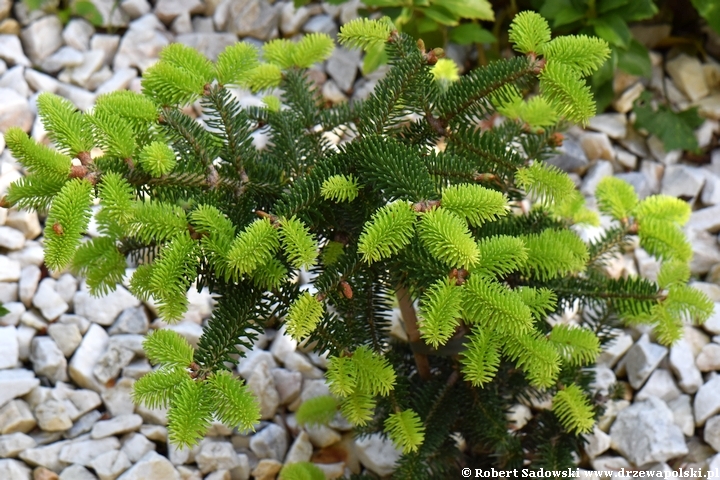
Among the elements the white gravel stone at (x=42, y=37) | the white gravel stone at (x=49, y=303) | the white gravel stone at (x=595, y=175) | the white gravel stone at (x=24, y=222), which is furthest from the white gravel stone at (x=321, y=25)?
the white gravel stone at (x=49, y=303)

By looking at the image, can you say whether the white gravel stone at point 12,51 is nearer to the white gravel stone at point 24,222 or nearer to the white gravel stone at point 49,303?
the white gravel stone at point 24,222

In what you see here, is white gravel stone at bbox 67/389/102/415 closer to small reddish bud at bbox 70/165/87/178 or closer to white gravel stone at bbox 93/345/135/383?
white gravel stone at bbox 93/345/135/383

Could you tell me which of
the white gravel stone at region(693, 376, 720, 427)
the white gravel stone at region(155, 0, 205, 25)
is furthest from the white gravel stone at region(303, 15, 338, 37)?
the white gravel stone at region(693, 376, 720, 427)

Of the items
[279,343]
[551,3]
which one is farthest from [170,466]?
[551,3]

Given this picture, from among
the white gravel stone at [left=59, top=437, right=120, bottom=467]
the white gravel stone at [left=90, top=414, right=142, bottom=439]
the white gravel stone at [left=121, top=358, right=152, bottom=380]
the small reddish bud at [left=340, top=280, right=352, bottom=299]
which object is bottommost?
the white gravel stone at [left=59, top=437, right=120, bottom=467]

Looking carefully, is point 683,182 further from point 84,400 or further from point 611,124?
point 84,400

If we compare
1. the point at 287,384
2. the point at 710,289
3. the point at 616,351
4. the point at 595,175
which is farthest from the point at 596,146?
the point at 287,384
